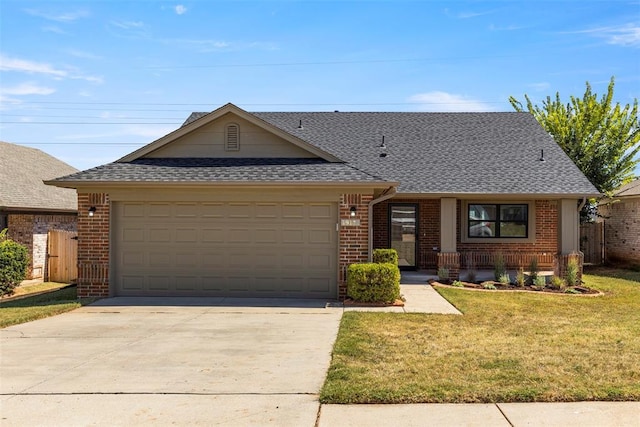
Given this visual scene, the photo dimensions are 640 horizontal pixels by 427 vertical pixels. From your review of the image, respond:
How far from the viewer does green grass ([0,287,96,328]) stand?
35.1 ft

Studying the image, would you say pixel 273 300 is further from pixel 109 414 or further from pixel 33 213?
pixel 33 213

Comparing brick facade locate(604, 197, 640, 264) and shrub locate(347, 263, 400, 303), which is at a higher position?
brick facade locate(604, 197, 640, 264)

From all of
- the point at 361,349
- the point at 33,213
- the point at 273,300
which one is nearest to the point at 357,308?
the point at 273,300

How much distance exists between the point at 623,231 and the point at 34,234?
22.3 m

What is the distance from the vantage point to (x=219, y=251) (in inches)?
527

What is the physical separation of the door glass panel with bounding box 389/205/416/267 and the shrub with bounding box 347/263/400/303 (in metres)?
7.06

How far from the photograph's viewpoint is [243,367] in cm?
720

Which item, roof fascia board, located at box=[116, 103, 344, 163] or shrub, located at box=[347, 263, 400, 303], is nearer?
shrub, located at box=[347, 263, 400, 303]

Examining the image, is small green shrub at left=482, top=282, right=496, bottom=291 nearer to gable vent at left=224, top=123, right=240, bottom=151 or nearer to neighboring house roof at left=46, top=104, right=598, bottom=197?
neighboring house roof at left=46, top=104, right=598, bottom=197

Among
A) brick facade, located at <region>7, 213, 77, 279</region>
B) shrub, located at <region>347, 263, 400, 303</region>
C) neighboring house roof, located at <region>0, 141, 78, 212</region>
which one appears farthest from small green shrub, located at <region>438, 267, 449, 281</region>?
brick facade, located at <region>7, 213, 77, 279</region>

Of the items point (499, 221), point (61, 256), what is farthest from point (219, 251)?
point (499, 221)

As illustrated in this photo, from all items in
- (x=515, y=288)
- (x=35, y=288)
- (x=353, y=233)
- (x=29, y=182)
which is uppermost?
(x=29, y=182)

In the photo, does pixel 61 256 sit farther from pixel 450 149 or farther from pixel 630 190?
pixel 630 190

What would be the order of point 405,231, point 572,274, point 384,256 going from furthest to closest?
point 405,231 < point 384,256 < point 572,274
